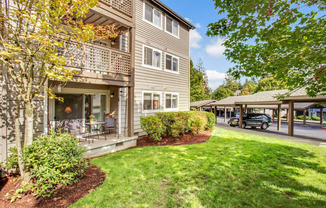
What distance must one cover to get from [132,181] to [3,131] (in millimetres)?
3895

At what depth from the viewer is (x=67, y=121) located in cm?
711

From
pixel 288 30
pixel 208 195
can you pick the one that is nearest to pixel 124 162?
pixel 208 195

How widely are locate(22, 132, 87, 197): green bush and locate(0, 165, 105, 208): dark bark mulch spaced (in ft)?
0.43

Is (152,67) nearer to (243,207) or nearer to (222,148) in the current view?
(222,148)

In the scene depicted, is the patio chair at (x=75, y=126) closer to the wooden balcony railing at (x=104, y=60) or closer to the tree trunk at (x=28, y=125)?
the wooden balcony railing at (x=104, y=60)

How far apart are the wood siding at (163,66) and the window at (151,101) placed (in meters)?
0.32

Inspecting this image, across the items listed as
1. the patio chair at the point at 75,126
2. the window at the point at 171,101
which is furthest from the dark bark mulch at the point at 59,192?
the window at the point at 171,101

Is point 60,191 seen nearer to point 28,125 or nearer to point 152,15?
point 28,125

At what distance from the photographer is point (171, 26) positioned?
11750 mm

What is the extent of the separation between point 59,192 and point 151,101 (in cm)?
714

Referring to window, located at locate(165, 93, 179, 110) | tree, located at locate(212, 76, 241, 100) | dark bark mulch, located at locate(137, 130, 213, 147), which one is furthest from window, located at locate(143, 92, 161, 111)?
tree, located at locate(212, 76, 241, 100)

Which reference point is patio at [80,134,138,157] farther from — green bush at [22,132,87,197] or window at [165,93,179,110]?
window at [165,93,179,110]

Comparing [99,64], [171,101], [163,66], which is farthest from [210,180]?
[163,66]

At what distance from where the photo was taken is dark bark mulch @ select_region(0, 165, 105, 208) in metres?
3.12
